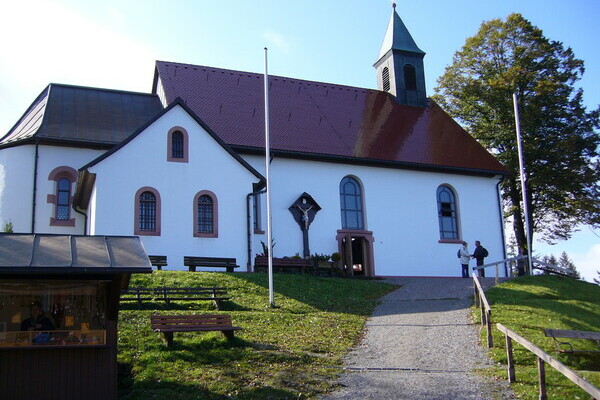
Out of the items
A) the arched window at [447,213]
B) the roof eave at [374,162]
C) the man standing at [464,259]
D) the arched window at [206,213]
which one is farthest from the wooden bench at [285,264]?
the arched window at [447,213]

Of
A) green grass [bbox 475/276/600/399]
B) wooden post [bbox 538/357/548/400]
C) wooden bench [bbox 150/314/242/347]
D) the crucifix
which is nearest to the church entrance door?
the crucifix

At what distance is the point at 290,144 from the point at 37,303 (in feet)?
68.8

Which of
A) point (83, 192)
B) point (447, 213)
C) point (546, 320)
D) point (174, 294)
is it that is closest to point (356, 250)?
point (447, 213)

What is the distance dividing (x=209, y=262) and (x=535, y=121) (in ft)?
72.1

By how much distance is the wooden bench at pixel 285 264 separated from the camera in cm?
2630

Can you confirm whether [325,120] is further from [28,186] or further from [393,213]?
[28,186]

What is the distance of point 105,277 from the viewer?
1083 centimetres

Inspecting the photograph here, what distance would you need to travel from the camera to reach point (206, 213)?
25625mm

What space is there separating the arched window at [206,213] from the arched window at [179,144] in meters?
1.46

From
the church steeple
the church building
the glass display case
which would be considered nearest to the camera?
the glass display case

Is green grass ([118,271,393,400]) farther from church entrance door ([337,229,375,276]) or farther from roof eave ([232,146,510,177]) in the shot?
roof eave ([232,146,510,177])

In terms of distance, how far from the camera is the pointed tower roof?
3855 cm

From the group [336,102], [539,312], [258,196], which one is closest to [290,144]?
[258,196]

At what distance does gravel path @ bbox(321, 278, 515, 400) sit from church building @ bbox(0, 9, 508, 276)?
28.0 ft
